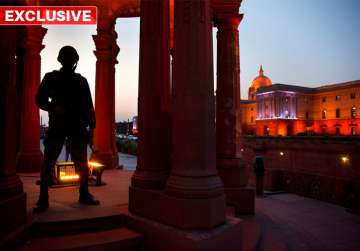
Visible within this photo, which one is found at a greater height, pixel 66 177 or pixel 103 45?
pixel 103 45

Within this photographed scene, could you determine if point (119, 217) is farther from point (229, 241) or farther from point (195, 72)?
point (195, 72)

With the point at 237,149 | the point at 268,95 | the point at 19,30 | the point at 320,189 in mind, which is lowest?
the point at 320,189

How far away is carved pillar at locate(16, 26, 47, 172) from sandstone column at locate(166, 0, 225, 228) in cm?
688

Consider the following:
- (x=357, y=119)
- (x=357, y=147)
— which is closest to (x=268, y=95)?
(x=357, y=119)

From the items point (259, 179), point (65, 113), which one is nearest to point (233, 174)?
point (65, 113)

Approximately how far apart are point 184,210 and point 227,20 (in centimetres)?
497

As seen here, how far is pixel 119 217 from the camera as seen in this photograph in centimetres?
→ 441

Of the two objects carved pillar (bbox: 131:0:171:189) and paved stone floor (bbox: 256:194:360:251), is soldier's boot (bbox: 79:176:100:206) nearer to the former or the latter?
carved pillar (bbox: 131:0:171:189)

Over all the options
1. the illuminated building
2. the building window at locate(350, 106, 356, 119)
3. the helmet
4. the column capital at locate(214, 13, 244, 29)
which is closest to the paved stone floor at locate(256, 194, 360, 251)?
the helmet

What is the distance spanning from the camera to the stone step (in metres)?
3.50

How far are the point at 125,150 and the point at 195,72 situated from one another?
22.0m

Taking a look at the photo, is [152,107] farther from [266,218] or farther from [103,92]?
[103,92]

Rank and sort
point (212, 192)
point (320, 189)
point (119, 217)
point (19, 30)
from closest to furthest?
point (212, 192), point (119, 217), point (19, 30), point (320, 189)

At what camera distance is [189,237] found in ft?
11.4
